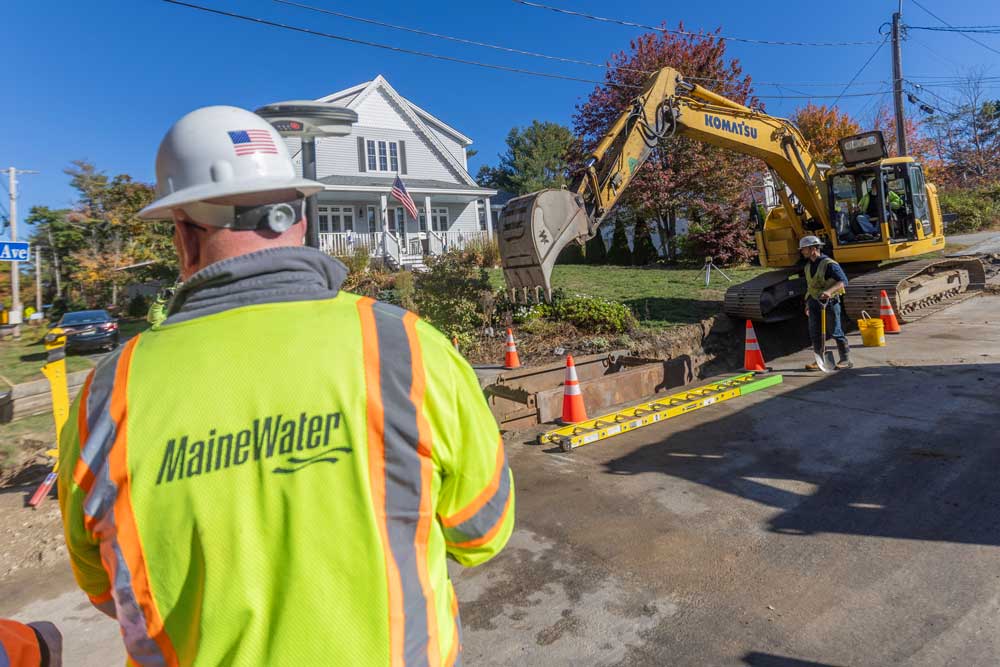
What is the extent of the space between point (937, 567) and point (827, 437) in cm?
261

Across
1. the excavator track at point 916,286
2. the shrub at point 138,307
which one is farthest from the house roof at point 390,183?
the excavator track at point 916,286

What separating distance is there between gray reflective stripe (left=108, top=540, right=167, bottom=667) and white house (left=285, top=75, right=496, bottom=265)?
2321 centimetres

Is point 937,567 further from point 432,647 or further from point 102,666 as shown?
point 102,666

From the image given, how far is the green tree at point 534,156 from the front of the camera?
178 ft

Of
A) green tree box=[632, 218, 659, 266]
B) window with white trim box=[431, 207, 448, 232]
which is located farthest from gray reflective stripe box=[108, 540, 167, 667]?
window with white trim box=[431, 207, 448, 232]

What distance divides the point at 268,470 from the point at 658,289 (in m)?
14.9

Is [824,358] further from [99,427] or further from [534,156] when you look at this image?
[534,156]

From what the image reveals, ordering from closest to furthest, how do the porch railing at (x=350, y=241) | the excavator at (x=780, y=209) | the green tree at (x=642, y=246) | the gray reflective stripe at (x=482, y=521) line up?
the gray reflective stripe at (x=482, y=521) < the excavator at (x=780, y=209) < the porch railing at (x=350, y=241) < the green tree at (x=642, y=246)

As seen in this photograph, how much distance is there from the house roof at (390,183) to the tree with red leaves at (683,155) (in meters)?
6.51

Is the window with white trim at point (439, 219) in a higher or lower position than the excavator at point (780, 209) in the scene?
higher

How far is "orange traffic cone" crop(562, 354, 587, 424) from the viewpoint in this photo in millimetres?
7266

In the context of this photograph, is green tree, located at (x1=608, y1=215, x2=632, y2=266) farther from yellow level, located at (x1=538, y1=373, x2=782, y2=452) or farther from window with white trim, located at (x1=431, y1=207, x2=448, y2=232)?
yellow level, located at (x1=538, y1=373, x2=782, y2=452)

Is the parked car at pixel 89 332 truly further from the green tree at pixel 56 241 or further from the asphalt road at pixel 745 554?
the asphalt road at pixel 745 554

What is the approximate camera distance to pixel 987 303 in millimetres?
13992
